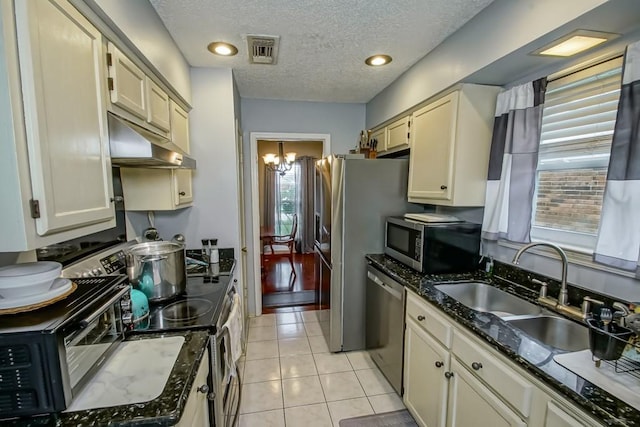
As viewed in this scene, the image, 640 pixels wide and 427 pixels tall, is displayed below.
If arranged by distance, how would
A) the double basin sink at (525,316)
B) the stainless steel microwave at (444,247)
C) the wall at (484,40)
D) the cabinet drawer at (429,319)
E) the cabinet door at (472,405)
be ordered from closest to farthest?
Answer: the cabinet door at (472,405) → the wall at (484,40) → the double basin sink at (525,316) → the cabinet drawer at (429,319) → the stainless steel microwave at (444,247)

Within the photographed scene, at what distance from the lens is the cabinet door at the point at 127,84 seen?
1246 millimetres

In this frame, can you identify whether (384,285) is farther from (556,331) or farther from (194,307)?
(194,307)

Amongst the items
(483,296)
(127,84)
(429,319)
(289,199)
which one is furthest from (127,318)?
(289,199)

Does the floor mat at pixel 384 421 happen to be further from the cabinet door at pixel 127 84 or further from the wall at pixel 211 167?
the cabinet door at pixel 127 84

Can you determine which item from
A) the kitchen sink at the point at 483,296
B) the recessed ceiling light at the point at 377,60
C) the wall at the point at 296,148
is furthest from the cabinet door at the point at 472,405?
the wall at the point at 296,148

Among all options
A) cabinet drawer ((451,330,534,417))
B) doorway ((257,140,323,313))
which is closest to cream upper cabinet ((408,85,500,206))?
cabinet drawer ((451,330,534,417))

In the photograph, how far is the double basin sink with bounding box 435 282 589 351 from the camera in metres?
1.38

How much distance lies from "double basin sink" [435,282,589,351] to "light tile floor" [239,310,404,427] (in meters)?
0.93

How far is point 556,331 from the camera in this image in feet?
4.74

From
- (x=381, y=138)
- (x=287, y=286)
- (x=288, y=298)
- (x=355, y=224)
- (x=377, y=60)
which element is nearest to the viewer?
(x=377, y=60)

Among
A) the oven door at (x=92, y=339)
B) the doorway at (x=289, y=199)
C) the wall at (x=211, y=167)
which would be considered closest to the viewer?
the oven door at (x=92, y=339)

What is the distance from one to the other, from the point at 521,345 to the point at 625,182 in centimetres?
80

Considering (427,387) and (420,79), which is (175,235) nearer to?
(427,387)

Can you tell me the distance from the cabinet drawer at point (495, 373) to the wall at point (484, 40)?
139cm
